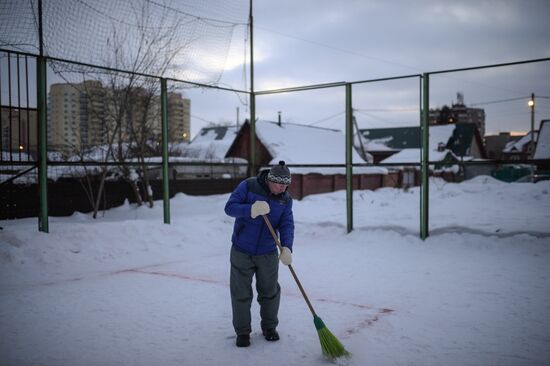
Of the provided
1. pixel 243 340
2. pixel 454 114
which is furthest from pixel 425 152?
pixel 454 114

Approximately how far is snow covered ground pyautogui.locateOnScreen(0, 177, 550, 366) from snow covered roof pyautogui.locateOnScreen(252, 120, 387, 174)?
1277cm

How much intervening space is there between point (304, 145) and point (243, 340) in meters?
21.6

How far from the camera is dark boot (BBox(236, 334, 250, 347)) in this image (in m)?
3.80

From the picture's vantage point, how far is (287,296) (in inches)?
213

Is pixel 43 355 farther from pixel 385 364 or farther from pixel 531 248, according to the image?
pixel 531 248

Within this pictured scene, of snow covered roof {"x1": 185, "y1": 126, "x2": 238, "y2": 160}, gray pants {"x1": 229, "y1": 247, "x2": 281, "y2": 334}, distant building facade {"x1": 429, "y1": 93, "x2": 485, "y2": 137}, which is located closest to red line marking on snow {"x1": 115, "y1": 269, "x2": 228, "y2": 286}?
gray pants {"x1": 229, "y1": 247, "x2": 281, "y2": 334}

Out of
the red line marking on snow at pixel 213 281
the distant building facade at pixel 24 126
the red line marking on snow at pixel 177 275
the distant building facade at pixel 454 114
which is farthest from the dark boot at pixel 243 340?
the distant building facade at pixel 454 114

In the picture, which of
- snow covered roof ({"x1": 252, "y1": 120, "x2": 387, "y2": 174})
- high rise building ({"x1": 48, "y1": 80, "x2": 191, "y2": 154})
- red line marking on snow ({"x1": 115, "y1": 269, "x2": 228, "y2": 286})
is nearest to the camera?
red line marking on snow ({"x1": 115, "y1": 269, "x2": 228, "y2": 286})

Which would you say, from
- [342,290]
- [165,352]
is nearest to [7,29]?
[165,352]

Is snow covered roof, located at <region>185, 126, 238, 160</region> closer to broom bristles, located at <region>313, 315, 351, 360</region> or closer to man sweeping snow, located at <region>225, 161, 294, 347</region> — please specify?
man sweeping snow, located at <region>225, 161, 294, 347</region>

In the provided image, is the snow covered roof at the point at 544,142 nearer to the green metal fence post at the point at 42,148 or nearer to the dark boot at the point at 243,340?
the dark boot at the point at 243,340

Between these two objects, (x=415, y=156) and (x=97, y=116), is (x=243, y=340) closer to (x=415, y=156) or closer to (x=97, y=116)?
(x=97, y=116)

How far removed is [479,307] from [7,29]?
7947mm

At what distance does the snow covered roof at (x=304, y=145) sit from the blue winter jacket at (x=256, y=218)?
17.4 metres
